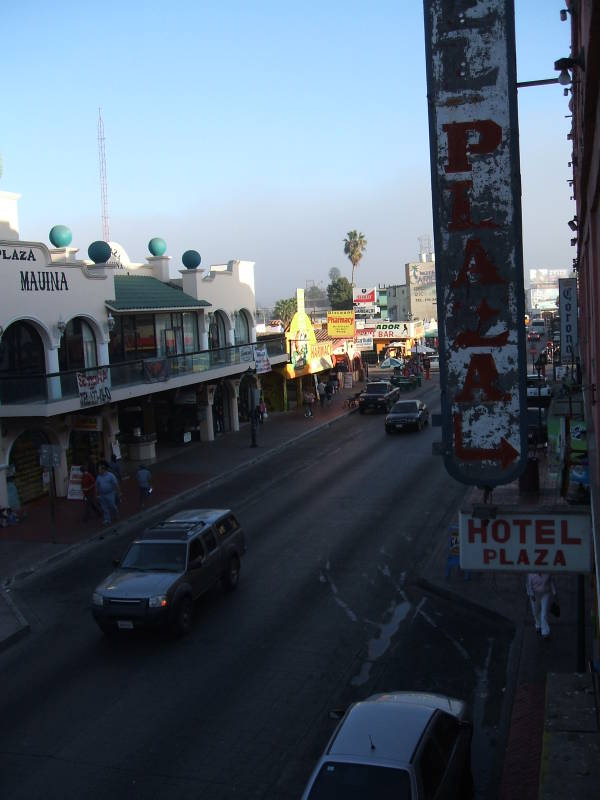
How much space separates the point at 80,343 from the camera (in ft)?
94.7

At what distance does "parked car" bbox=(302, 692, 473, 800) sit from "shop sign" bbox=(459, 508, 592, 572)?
206 centimetres

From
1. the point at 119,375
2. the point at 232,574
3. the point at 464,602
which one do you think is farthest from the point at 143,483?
the point at 464,602

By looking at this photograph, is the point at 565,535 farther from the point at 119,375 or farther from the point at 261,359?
the point at 261,359

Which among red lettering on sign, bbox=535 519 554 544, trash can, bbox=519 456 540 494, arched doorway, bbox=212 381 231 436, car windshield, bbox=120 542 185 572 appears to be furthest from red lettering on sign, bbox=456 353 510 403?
arched doorway, bbox=212 381 231 436

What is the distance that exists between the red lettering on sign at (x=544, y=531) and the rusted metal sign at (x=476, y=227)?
843mm

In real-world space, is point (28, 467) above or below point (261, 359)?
below

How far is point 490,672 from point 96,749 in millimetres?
5656

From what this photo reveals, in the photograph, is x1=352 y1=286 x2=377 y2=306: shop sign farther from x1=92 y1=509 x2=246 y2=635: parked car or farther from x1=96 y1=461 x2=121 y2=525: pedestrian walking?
x1=92 y1=509 x2=246 y2=635: parked car

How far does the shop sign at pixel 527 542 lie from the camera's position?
717cm

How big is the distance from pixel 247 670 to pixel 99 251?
20.9m

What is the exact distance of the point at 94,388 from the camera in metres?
26.3

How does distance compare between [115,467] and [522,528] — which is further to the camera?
[115,467]

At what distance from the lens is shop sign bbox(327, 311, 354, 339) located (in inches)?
2286

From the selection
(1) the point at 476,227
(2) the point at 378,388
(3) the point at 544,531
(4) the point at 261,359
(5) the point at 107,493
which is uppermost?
(1) the point at 476,227
